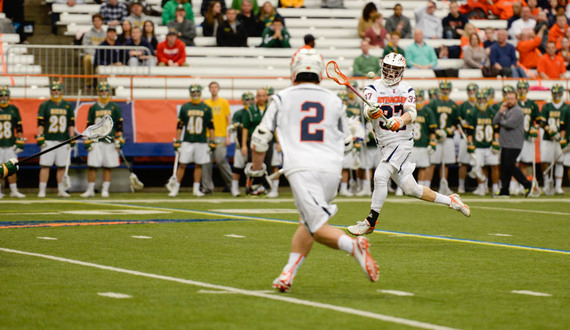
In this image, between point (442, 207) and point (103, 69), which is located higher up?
point (103, 69)

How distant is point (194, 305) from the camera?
599 centimetres

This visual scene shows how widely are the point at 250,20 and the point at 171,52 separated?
237 centimetres

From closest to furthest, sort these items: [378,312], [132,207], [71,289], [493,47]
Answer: [378,312]
[71,289]
[132,207]
[493,47]

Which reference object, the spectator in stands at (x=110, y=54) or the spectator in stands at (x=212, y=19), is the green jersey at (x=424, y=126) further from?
the spectator in stands at (x=110, y=54)

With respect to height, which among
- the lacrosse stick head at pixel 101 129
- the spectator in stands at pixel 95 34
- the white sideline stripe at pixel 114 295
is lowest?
the white sideline stripe at pixel 114 295

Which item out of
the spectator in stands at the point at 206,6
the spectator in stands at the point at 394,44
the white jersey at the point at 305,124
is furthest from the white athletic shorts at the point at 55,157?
the white jersey at the point at 305,124

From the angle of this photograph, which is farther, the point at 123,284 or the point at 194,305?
the point at 123,284

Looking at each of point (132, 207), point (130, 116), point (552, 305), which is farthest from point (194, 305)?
point (130, 116)

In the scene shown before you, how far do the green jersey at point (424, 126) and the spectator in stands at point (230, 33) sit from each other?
15.9 feet

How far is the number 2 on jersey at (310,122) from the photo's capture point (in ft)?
21.2

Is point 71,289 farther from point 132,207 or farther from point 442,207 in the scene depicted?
point 442,207

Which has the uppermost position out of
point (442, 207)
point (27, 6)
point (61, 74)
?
point (27, 6)

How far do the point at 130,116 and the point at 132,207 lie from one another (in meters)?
4.02

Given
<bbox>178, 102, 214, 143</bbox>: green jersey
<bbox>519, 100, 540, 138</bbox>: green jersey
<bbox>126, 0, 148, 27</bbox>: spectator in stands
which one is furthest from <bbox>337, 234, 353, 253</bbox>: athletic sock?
A: <bbox>126, 0, 148, 27</bbox>: spectator in stands
